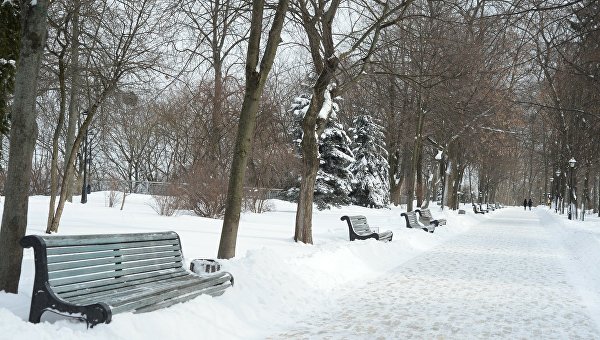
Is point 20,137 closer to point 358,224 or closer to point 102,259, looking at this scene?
point 102,259

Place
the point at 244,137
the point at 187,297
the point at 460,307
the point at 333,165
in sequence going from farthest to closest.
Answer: the point at 333,165 → the point at 244,137 → the point at 460,307 → the point at 187,297

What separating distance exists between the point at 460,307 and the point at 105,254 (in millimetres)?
4659

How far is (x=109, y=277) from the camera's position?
565 cm

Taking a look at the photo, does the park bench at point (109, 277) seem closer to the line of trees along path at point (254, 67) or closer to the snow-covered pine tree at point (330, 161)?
the line of trees along path at point (254, 67)

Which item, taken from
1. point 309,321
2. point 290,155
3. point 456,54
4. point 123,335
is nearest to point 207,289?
point 309,321

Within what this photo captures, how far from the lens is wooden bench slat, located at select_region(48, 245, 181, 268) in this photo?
497cm

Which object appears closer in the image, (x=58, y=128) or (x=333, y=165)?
(x=58, y=128)

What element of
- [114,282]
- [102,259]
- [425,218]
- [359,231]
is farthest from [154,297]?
[425,218]

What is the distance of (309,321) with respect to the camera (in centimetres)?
676

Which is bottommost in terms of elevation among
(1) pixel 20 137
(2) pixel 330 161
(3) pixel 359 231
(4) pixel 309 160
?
(3) pixel 359 231

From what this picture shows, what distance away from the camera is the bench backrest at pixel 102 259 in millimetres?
4855

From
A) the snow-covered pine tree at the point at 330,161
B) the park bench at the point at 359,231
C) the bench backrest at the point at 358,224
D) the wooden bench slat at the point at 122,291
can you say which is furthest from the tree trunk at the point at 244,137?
the snow-covered pine tree at the point at 330,161

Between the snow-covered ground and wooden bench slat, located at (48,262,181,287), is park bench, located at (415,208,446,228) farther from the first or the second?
wooden bench slat, located at (48,262,181,287)

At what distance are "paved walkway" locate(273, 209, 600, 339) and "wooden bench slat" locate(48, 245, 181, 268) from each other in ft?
5.74
